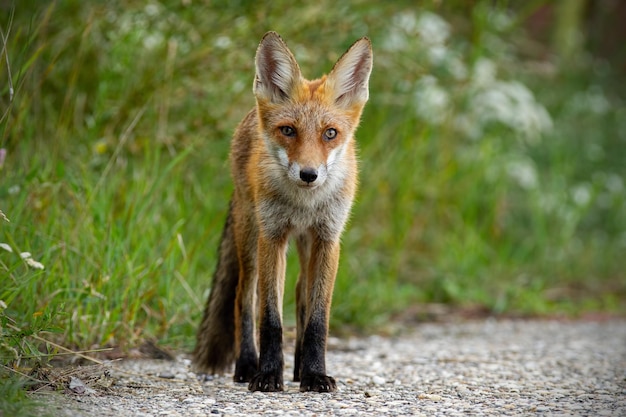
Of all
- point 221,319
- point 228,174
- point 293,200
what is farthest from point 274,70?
point 228,174

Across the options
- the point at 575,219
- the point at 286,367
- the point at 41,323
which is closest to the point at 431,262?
the point at 575,219

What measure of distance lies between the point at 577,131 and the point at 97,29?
780 centimetres

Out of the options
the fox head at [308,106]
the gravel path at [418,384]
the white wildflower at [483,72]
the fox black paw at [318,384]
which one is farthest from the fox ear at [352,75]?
the white wildflower at [483,72]

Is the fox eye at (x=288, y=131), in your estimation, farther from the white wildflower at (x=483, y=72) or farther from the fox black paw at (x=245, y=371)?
the white wildflower at (x=483, y=72)

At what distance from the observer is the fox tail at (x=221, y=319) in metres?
4.58

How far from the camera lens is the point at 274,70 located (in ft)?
13.9

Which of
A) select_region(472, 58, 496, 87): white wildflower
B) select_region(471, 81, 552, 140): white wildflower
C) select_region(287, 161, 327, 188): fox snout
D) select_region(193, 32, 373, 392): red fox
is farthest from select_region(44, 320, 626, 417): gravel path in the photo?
select_region(472, 58, 496, 87): white wildflower

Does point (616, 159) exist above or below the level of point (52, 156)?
above

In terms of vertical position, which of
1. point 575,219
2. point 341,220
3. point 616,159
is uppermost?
point 616,159

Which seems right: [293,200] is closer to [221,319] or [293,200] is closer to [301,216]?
[301,216]

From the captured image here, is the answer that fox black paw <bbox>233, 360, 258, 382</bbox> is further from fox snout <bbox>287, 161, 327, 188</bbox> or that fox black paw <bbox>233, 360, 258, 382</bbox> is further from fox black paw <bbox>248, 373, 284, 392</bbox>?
fox snout <bbox>287, 161, 327, 188</bbox>

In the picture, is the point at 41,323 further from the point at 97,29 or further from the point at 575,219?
the point at 575,219

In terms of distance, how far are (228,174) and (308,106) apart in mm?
2396

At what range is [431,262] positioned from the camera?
8.15 metres
